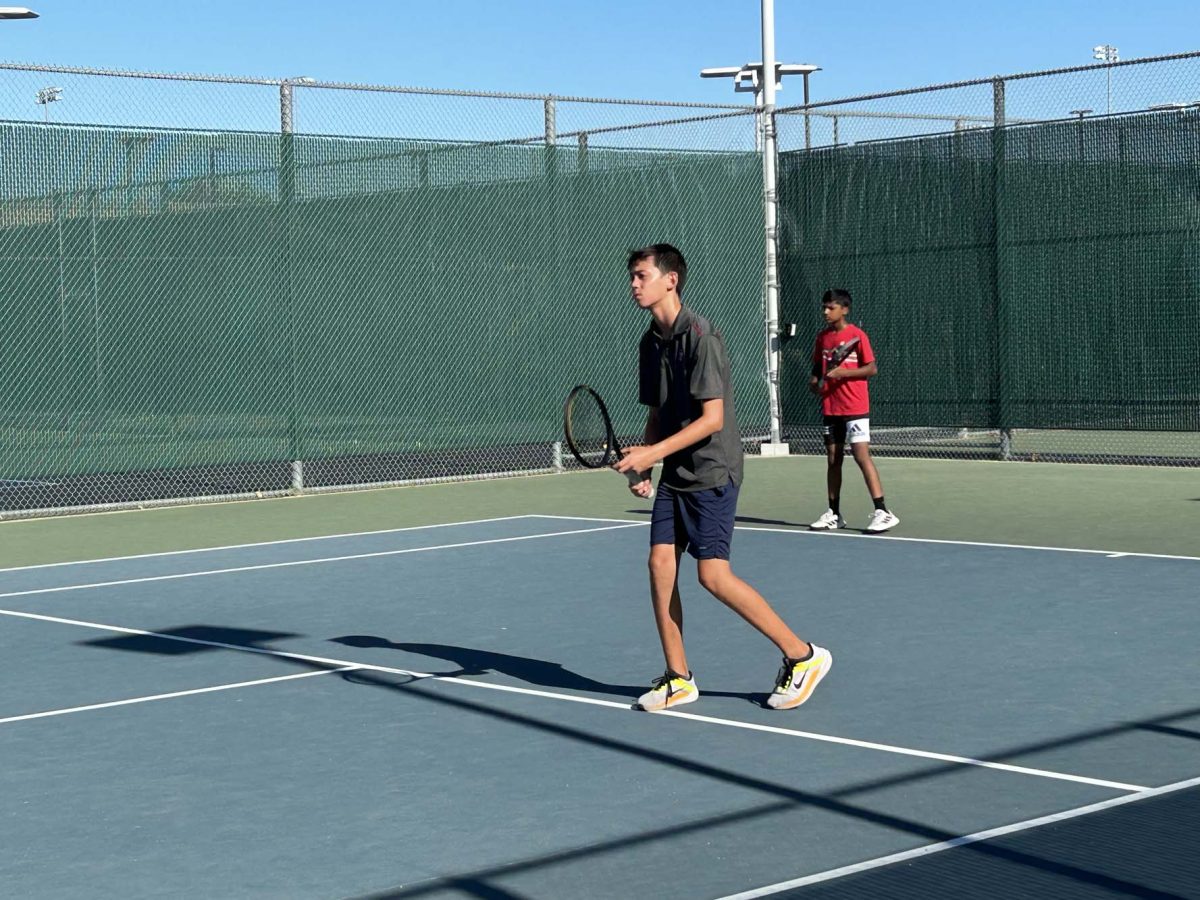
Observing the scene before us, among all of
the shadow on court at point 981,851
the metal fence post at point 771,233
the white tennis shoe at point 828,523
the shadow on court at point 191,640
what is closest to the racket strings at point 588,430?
the shadow on court at point 191,640

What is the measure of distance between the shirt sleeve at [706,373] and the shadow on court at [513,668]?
3.55 feet

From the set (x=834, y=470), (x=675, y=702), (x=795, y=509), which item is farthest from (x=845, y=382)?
(x=675, y=702)

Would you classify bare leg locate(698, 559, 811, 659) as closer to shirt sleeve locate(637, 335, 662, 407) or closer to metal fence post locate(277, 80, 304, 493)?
shirt sleeve locate(637, 335, 662, 407)

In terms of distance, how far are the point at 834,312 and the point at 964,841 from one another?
723 cm

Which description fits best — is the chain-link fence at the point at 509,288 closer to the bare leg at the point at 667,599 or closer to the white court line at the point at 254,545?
the white court line at the point at 254,545

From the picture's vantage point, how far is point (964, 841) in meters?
4.71

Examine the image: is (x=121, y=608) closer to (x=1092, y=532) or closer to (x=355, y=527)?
(x=355, y=527)

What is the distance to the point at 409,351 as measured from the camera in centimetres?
1620

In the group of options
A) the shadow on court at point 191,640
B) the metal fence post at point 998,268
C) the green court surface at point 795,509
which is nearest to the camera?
the shadow on court at point 191,640

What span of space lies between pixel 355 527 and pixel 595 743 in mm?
7375

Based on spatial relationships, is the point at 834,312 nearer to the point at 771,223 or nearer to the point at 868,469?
the point at 868,469

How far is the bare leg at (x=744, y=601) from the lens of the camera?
21.2 feet

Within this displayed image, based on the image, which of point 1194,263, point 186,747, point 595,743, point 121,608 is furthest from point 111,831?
point 1194,263

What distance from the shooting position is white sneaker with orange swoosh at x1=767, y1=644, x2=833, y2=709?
253 inches
